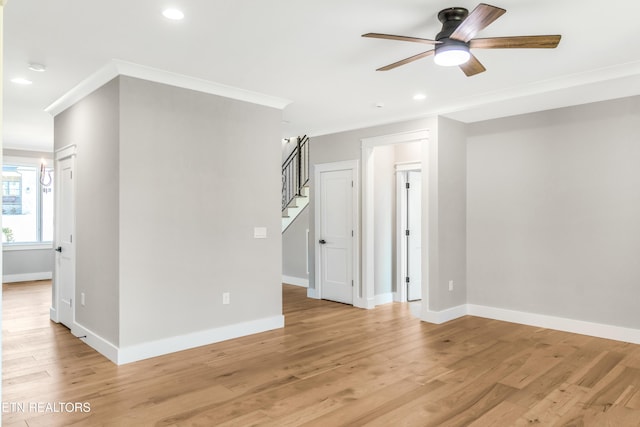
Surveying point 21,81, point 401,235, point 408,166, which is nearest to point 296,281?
point 401,235

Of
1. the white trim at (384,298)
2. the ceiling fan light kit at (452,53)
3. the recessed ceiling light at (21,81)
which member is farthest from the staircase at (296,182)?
the ceiling fan light kit at (452,53)

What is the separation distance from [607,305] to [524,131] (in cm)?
226

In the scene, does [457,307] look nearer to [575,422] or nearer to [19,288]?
[575,422]

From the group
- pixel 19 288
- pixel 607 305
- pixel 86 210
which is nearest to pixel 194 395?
pixel 86 210

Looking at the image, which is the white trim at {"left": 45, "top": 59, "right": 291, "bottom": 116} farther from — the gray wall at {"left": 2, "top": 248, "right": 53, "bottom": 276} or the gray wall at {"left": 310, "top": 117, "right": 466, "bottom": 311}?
the gray wall at {"left": 2, "top": 248, "right": 53, "bottom": 276}

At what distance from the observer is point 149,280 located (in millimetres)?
4043

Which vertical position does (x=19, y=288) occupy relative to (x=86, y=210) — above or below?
below

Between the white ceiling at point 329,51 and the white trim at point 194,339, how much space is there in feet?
8.58

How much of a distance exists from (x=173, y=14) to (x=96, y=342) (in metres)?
3.23

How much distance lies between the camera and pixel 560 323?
5.05 meters

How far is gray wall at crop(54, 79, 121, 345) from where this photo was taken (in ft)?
13.0

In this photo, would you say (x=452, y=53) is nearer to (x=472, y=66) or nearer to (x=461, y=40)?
(x=461, y=40)

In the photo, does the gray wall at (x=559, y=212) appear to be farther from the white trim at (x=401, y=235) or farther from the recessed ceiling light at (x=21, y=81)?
the recessed ceiling light at (x=21, y=81)

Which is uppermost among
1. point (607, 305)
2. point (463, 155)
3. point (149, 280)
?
point (463, 155)
